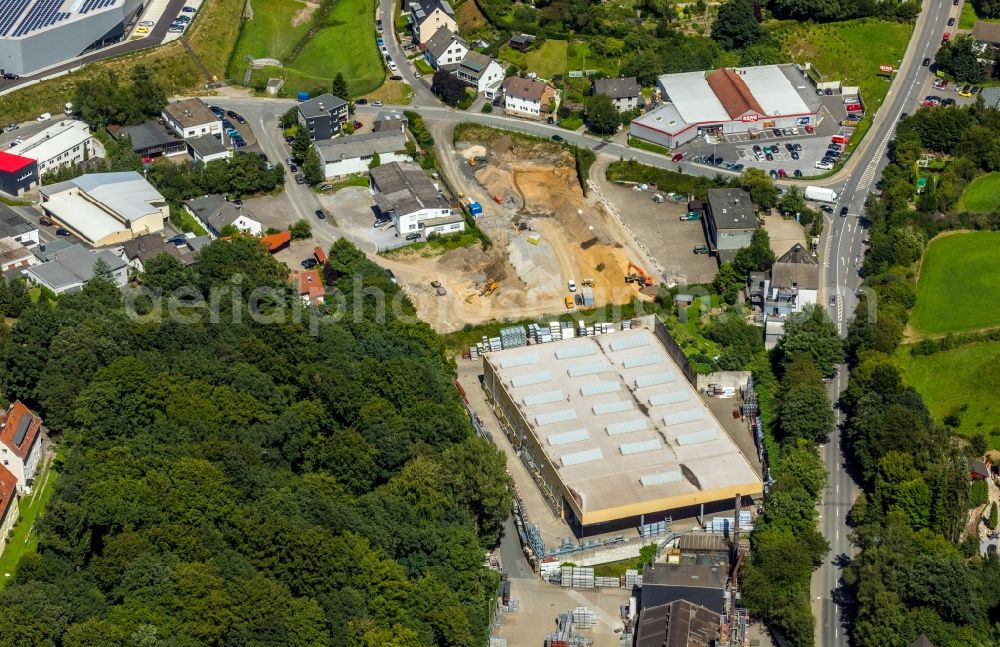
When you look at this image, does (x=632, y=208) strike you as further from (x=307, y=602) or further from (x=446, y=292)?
(x=307, y=602)

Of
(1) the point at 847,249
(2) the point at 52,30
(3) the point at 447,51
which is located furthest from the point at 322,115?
(1) the point at 847,249

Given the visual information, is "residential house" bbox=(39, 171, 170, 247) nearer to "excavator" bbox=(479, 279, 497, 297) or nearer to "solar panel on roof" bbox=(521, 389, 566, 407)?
"excavator" bbox=(479, 279, 497, 297)

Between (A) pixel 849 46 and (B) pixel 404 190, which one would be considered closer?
(B) pixel 404 190

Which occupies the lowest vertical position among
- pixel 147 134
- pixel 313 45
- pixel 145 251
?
pixel 145 251

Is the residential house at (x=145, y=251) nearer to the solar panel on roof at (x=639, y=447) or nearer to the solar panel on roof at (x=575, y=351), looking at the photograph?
the solar panel on roof at (x=575, y=351)

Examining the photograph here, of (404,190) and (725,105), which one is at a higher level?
(725,105)

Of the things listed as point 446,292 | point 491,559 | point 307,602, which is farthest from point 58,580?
point 446,292

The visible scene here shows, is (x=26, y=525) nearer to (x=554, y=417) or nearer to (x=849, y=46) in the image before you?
(x=554, y=417)

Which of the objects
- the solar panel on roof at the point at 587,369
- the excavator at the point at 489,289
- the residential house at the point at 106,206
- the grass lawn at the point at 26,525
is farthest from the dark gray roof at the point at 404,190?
the grass lawn at the point at 26,525
